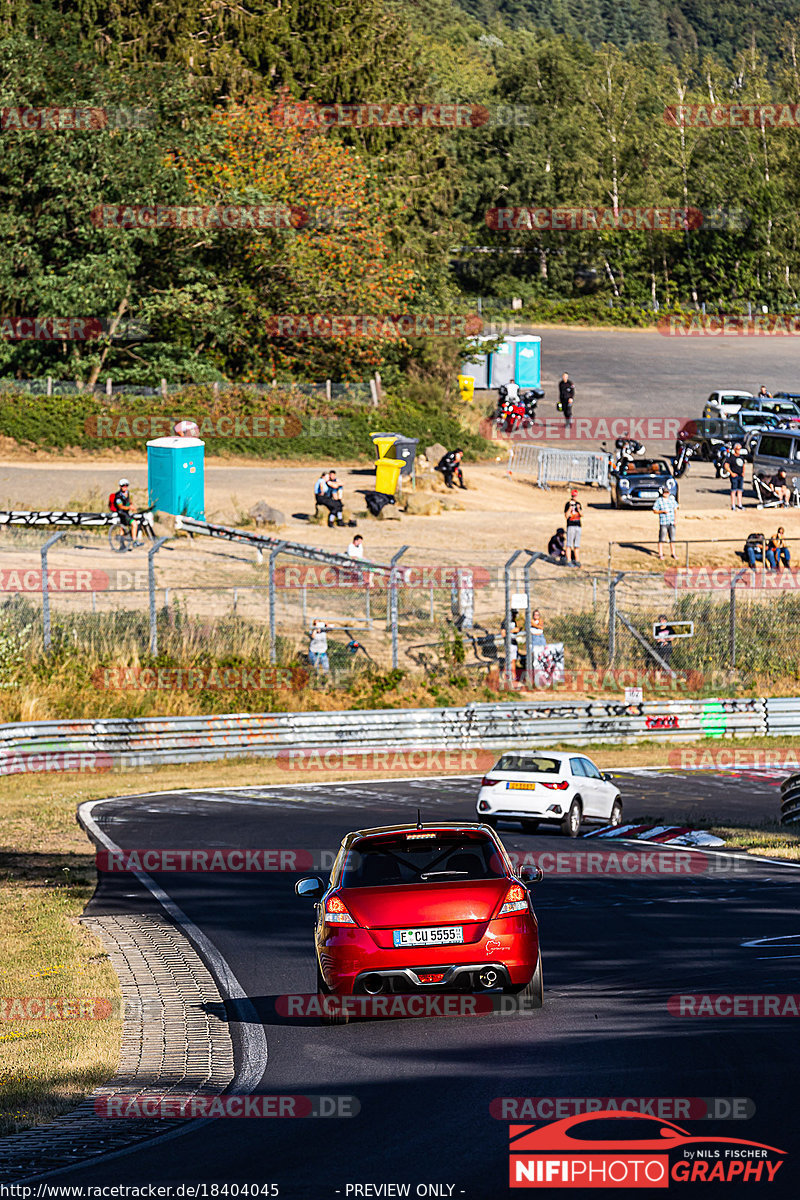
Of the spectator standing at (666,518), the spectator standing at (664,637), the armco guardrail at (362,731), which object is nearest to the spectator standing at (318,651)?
the armco guardrail at (362,731)

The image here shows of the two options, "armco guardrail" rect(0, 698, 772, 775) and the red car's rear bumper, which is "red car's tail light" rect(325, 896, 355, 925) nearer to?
the red car's rear bumper

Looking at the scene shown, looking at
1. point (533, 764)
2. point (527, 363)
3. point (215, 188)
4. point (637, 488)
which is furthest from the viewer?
point (527, 363)

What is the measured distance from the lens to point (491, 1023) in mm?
10117

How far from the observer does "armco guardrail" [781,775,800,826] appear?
2128cm

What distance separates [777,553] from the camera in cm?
3700

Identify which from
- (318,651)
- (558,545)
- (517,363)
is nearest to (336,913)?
(318,651)

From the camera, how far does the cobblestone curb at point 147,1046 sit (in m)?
7.80

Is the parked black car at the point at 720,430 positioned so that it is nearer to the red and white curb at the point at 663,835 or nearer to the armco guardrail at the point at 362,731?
the armco guardrail at the point at 362,731

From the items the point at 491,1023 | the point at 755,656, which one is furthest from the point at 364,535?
the point at 491,1023

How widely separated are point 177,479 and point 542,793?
66.9 feet

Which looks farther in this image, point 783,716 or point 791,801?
point 783,716

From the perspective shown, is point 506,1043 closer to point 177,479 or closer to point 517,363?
point 177,479

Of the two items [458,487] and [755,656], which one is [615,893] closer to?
[755,656]

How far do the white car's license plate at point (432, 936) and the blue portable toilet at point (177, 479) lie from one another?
99.0 feet
